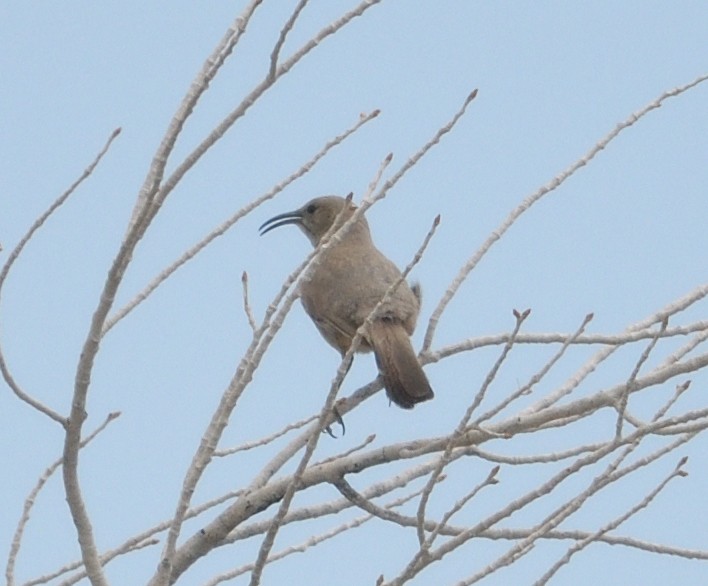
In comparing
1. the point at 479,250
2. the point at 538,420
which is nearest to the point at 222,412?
the point at 538,420

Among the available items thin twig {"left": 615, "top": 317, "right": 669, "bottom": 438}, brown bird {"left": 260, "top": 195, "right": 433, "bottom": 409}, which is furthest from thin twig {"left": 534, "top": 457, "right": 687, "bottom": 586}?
brown bird {"left": 260, "top": 195, "right": 433, "bottom": 409}

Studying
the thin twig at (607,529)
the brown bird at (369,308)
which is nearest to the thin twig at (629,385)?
the thin twig at (607,529)

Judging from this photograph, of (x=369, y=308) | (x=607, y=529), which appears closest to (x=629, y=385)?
(x=607, y=529)

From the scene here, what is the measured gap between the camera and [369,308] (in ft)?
20.5

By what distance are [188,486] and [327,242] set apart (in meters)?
0.66

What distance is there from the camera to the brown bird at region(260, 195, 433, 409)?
207 inches

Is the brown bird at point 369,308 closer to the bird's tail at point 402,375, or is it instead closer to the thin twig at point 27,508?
the bird's tail at point 402,375

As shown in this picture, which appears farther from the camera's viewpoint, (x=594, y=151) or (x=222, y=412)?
(x=594, y=151)

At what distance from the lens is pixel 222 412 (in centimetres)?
318

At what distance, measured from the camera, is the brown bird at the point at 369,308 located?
525 centimetres

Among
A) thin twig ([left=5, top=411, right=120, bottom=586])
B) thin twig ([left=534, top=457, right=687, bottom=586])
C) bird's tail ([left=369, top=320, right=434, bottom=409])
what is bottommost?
thin twig ([left=534, top=457, right=687, bottom=586])

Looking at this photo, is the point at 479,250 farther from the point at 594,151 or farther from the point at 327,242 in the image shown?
the point at 327,242

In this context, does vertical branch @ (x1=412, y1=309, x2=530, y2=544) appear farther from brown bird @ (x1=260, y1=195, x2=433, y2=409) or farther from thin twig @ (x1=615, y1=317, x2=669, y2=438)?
brown bird @ (x1=260, y1=195, x2=433, y2=409)

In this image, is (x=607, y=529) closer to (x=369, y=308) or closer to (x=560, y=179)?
(x=560, y=179)
